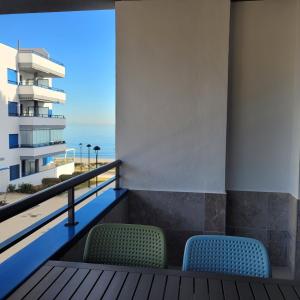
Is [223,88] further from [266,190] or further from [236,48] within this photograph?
[266,190]

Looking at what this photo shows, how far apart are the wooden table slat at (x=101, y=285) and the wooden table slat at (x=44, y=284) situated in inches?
6.4

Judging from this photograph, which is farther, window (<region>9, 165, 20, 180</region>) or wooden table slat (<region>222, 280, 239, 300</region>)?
window (<region>9, 165, 20, 180</region>)

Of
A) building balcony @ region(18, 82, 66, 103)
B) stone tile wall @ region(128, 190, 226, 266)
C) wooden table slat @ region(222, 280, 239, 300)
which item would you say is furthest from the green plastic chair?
building balcony @ region(18, 82, 66, 103)

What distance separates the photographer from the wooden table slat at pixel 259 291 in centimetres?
102

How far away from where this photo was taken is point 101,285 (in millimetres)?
1086

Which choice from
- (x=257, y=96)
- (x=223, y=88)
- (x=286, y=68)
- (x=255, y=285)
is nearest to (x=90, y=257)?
(x=255, y=285)

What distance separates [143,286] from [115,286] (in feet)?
0.30

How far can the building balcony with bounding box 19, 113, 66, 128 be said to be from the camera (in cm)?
722

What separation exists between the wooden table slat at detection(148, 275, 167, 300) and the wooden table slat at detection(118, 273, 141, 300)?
0.06 m

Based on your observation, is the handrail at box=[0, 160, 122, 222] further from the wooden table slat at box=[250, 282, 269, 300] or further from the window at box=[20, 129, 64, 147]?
the window at box=[20, 129, 64, 147]

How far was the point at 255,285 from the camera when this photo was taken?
1091 millimetres

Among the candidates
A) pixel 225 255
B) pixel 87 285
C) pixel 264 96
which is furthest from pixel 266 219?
pixel 87 285

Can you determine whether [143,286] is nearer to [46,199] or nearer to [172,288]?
[172,288]

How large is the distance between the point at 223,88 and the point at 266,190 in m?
1.00
